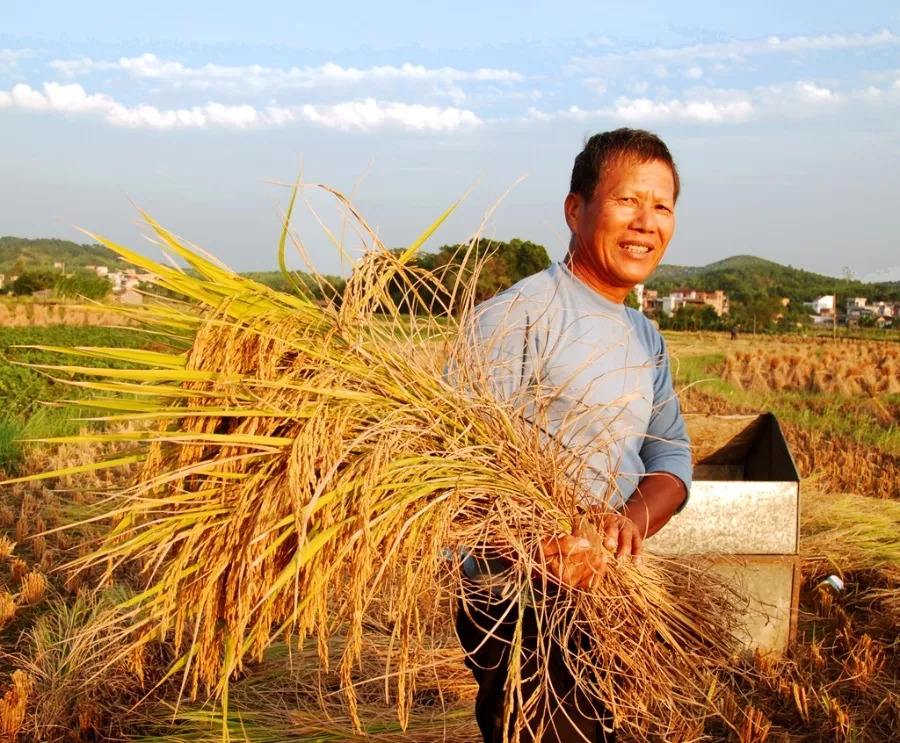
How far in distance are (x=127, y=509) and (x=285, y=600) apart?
33 cm

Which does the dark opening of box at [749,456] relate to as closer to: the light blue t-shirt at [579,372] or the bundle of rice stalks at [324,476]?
the light blue t-shirt at [579,372]

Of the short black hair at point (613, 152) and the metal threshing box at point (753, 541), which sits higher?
the short black hair at point (613, 152)

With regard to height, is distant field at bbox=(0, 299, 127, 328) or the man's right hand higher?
the man's right hand

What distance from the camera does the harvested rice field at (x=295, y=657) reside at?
1778 mm

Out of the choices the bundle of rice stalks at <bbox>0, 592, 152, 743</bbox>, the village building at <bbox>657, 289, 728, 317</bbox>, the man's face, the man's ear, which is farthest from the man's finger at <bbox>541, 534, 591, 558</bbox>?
the village building at <bbox>657, 289, 728, 317</bbox>

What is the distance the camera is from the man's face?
2148 mm

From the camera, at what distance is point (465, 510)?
1.81 metres

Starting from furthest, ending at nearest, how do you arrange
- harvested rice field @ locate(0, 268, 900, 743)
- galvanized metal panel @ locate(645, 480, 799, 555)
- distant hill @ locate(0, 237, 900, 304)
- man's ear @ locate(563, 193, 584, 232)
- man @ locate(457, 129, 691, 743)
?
distant hill @ locate(0, 237, 900, 304), galvanized metal panel @ locate(645, 480, 799, 555), man's ear @ locate(563, 193, 584, 232), man @ locate(457, 129, 691, 743), harvested rice field @ locate(0, 268, 900, 743)

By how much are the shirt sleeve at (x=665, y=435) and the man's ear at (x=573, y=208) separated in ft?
1.25

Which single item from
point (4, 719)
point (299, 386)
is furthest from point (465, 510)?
point (4, 719)

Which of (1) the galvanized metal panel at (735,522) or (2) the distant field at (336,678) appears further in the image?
(1) the galvanized metal panel at (735,522)

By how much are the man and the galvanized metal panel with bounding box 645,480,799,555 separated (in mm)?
1029

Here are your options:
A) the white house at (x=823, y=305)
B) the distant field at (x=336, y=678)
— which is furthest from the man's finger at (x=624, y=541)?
the white house at (x=823, y=305)

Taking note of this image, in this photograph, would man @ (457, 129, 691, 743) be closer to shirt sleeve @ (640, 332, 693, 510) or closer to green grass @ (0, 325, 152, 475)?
shirt sleeve @ (640, 332, 693, 510)
